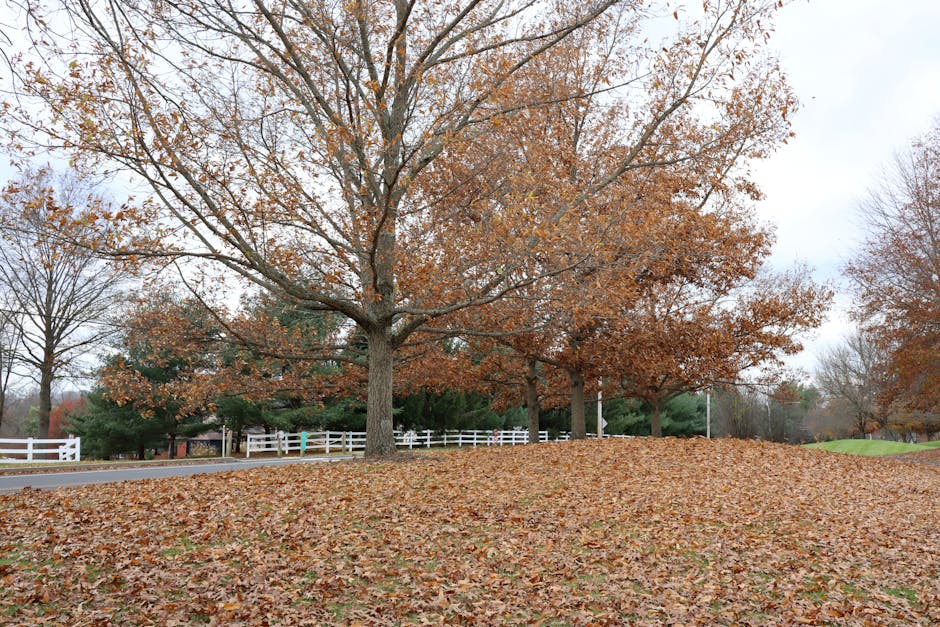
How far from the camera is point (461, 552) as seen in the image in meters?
6.87

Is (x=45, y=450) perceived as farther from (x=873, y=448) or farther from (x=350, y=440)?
(x=873, y=448)

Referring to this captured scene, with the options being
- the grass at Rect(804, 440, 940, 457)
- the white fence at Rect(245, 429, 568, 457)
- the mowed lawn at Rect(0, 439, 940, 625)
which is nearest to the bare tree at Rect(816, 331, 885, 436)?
the grass at Rect(804, 440, 940, 457)

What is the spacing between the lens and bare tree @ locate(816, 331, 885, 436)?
1785 inches

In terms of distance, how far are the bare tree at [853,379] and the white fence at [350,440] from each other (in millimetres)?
21539

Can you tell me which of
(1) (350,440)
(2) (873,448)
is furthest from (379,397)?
(2) (873,448)

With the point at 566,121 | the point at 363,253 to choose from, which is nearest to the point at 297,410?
the point at 566,121

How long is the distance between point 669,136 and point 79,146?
12.5m

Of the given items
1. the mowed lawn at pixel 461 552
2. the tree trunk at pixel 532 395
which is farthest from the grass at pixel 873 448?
the mowed lawn at pixel 461 552

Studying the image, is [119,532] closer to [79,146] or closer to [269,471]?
[269,471]

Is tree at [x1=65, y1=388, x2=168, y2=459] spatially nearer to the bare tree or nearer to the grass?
the grass

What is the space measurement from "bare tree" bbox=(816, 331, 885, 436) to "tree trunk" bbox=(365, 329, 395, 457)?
39915 millimetres

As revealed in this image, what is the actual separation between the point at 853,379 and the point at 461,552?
51345mm

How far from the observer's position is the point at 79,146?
9.70 metres

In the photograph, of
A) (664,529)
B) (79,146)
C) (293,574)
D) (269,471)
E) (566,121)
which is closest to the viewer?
(293,574)
